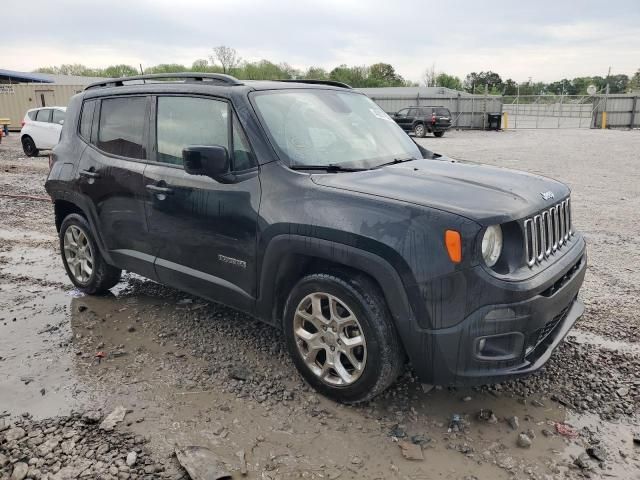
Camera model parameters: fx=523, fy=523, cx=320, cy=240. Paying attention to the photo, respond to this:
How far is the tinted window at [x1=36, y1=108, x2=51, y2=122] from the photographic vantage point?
17500 mm

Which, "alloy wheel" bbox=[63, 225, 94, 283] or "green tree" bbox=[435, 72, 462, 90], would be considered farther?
"green tree" bbox=[435, 72, 462, 90]

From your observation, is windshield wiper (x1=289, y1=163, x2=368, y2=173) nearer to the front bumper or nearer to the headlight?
the headlight

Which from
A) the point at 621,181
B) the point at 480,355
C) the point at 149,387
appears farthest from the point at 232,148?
the point at 621,181

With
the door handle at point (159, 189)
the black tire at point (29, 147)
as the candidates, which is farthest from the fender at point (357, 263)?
the black tire at point (29, 147)

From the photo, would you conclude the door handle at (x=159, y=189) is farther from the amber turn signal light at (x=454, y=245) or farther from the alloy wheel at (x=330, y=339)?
the amber turn signal light at (x=454, y=245)

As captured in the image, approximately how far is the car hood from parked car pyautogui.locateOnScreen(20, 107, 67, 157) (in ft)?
54.5

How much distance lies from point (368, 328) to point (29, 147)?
18437 mm

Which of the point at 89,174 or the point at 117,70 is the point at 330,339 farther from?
the point at 117,70

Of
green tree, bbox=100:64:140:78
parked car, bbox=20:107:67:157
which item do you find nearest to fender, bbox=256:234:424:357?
parked car, bbox=20:107:67:157

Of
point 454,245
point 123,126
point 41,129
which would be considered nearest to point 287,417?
point 454,245

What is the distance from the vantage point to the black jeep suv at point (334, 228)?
273 cm

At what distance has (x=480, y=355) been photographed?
276 cm

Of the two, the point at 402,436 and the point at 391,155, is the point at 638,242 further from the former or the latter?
the point at 402,436

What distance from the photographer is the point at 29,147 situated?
58.5 feet
